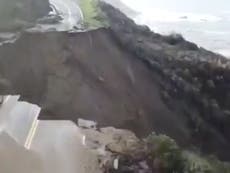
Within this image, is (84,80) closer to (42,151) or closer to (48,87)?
(48,87)

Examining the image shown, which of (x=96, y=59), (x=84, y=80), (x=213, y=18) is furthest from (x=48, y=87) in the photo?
(x=213, y=18)

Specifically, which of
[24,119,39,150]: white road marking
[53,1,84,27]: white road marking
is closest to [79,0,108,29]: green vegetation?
[53,1,84,27]: white road marking

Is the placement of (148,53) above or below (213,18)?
above

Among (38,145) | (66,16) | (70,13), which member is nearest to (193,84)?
(66,16)

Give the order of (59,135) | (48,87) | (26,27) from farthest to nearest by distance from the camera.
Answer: (26,27) → (48,87) → (59,135)

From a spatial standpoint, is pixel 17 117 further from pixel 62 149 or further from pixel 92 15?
pixel 92 15

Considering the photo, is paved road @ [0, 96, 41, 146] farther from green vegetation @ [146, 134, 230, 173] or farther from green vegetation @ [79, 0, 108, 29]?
green vegetation @ [79, 0, 108, 29]

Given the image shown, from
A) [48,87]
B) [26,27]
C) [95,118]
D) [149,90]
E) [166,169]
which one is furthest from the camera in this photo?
[26,27]

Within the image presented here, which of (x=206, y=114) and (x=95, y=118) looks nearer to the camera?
(x=95, y=118)
